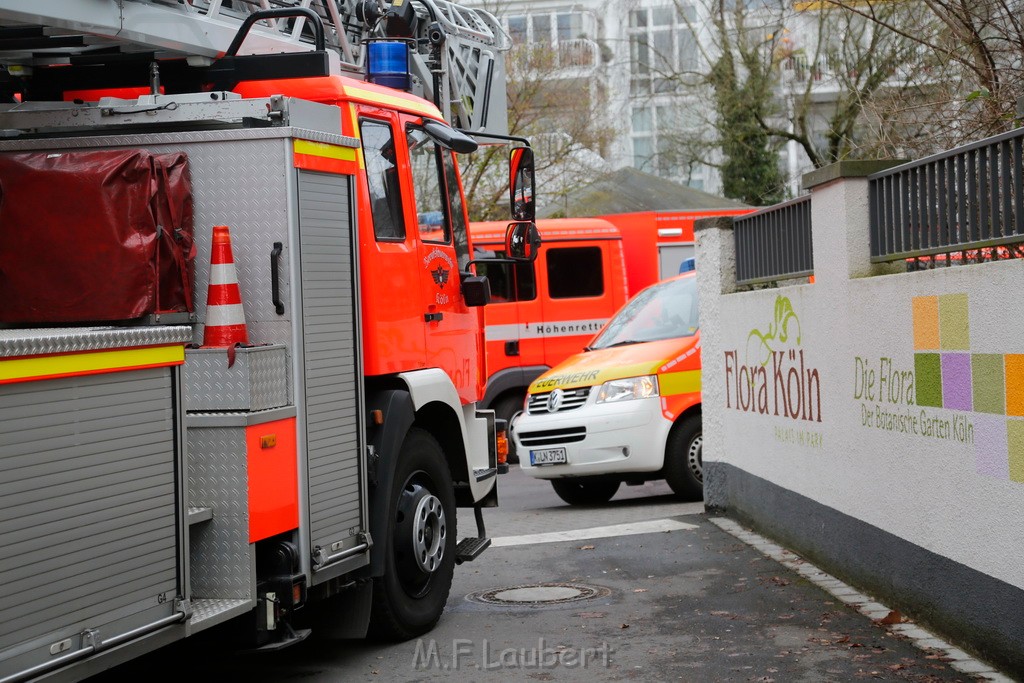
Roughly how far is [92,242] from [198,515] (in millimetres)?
1365

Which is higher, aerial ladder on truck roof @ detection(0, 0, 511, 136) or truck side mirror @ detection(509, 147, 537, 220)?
aerial ladder on truck roof @ detection(0, 0, 511, 136)

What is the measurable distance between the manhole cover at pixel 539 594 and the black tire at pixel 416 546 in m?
0.76

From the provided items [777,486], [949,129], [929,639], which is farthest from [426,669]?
[949,129]

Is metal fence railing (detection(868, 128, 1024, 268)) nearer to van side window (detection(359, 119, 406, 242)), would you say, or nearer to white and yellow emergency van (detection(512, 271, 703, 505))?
van side window (detection(359, 119, 406, 242))

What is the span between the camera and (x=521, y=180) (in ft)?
25.7

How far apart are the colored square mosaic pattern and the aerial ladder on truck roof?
330 centimetres

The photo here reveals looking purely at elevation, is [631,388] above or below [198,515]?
above

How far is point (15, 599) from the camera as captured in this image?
3.98 meters

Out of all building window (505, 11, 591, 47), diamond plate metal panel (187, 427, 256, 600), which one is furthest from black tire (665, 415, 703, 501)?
building window (505, 11, 591, 47)

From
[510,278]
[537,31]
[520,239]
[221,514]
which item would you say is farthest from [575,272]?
[537,31]

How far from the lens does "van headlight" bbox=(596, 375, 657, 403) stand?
11656mm

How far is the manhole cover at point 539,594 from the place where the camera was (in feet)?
26.7

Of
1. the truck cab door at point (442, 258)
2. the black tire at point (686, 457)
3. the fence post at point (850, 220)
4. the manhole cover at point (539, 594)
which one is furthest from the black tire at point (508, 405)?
the fence post at point (850, 220)

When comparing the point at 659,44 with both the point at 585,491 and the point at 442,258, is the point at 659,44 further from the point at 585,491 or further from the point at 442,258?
the point at 442,258
